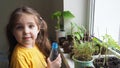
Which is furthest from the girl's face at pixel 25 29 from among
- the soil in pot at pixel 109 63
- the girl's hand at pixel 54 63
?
the soil in pot at pixel 109 63

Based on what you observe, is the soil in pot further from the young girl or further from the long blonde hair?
the long blonde hair

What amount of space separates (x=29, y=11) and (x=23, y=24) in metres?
0.13

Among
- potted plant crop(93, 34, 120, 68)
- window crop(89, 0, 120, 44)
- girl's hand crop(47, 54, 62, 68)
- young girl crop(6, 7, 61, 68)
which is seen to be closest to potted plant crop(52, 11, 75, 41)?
window crop(89, 0, 120, 44)

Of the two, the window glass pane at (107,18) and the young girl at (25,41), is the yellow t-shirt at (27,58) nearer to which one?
the young girl at (25,41)

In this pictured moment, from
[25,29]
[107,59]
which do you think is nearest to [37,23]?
[25,29]

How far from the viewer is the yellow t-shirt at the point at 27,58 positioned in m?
1.04

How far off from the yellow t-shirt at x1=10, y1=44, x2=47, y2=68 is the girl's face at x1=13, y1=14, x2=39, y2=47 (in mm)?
51

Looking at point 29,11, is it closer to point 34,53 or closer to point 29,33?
point 29,33

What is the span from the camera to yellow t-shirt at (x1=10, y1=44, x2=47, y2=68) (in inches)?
40.8

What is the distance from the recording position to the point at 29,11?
1.17m

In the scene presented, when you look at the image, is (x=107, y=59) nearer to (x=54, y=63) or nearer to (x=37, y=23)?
(x=54, y=63)

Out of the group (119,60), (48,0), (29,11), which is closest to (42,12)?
(48,0)

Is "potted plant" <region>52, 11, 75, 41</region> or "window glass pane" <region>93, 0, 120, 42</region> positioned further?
"potted plant" <region>52, 11, 75, 41</region>

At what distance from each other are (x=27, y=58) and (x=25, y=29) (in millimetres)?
175
